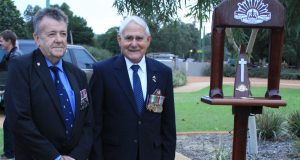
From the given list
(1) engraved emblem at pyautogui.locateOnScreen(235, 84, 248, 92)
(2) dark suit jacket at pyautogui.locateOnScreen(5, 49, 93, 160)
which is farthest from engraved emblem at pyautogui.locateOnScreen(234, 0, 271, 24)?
(2) dark suit jacket at pyautogui.locateOnScreen(5, 49, 93, 160)

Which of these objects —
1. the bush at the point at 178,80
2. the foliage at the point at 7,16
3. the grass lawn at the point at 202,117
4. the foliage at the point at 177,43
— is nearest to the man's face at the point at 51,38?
the grass lawn at the point at 202,117

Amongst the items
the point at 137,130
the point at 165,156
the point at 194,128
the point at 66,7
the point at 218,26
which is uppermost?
the point at 66,7

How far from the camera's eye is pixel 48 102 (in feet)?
9.25

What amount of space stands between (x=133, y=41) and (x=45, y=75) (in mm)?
664

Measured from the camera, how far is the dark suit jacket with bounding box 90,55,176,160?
10.5 ft

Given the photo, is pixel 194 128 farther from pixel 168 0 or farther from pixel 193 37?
pixel 193 37

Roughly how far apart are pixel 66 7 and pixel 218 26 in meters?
60.0

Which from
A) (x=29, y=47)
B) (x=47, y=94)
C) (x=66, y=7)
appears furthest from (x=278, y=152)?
(x=66, y=7)

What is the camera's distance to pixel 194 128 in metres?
9.54

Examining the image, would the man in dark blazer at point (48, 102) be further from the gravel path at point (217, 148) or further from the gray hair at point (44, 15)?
the gravel path at point (217, 148)

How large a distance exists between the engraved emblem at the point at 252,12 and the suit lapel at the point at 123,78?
99 centimetres

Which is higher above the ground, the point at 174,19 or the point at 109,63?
the point at 174,19

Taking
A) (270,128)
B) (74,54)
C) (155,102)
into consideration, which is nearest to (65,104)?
(155,102)

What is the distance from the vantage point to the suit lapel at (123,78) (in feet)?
10.5
